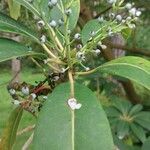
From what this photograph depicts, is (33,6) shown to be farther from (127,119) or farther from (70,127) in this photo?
(127,119)

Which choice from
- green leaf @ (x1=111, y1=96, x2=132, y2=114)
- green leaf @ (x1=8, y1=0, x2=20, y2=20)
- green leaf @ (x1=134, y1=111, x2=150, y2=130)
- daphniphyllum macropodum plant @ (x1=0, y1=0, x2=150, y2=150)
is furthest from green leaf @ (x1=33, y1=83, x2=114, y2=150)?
green leaf @ (x1=111, y1=96, x2=132, y2=114)

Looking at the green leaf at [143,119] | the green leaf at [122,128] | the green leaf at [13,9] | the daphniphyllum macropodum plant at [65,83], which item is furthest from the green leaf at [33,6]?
the green leaf at [143,119]

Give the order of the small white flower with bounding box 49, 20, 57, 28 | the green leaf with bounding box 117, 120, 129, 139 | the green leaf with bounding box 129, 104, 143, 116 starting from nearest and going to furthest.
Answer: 1. the small white flower with bounding box 49, 20, 57, 28
2. the green leaf with bounding box 117, 120, 129, 139
3. the green leaf with bounding box 129, 104, 143, 116

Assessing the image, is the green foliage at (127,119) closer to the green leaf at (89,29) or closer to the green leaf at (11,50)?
the green leaf at (89,29)

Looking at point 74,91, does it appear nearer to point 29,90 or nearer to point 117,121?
point 29,90

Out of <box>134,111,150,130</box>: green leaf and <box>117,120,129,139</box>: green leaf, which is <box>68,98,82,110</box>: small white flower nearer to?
<box>117,120,129,139</box>: green leaf

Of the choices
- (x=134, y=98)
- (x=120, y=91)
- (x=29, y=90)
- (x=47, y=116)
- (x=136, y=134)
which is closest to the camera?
(x=47, y=116)

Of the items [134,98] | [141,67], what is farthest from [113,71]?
[134,98]
